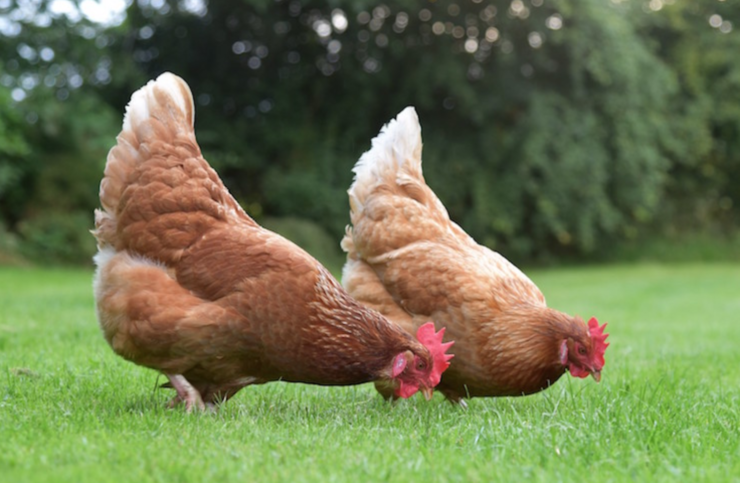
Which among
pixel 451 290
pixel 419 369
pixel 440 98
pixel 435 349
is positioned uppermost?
pixel 440 98

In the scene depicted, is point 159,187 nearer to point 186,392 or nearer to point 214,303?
point 214,303

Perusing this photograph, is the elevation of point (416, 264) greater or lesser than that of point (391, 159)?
lesser

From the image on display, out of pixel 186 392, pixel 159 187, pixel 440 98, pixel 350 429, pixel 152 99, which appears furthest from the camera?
pixel 440 98

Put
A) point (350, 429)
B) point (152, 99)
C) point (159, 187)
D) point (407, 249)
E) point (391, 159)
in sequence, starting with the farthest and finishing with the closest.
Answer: point (391, 159)
point (407, 249)
point (152, 99)
point (159, 187)
point (350, 429)

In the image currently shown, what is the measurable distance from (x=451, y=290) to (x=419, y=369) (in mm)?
775

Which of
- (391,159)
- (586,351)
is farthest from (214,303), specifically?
(391,159)

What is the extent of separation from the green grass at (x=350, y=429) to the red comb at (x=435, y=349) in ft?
0.81

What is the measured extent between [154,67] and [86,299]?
11945 mm

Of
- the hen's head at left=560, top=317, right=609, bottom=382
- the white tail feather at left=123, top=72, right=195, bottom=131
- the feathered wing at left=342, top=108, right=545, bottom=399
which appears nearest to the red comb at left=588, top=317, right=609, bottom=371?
the hen's head at left=560, top=317, right=609, bottom=382

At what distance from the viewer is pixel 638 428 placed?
11.1 feet

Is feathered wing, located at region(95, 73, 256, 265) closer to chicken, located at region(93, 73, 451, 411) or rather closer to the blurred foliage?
chicken, located at region(93, 73, 451, 411)

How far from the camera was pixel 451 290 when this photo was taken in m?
4.60

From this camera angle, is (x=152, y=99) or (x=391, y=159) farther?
(x=391, y=159)

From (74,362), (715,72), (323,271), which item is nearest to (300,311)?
(323,271)
